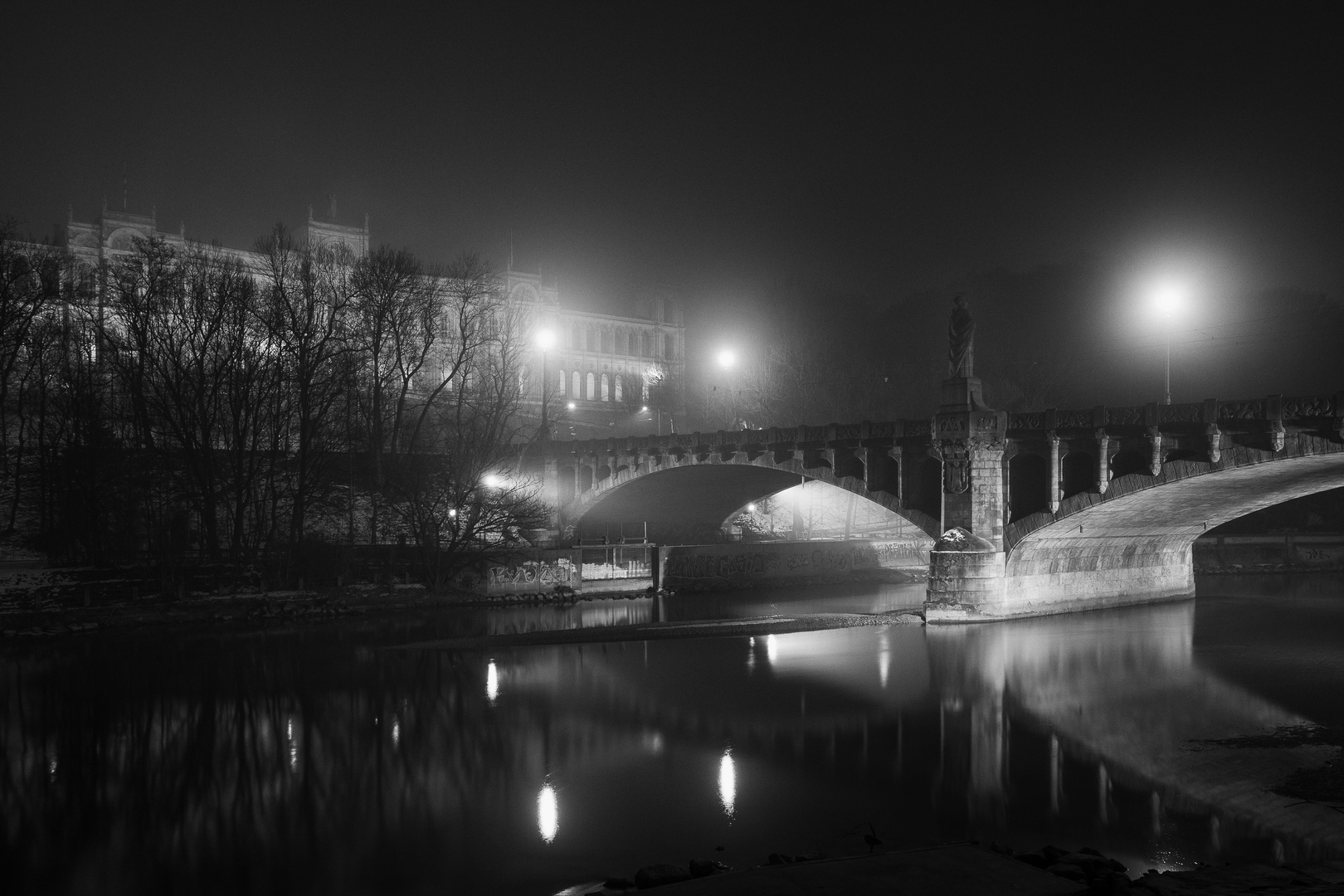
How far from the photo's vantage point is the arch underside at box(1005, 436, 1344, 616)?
32.2 metres

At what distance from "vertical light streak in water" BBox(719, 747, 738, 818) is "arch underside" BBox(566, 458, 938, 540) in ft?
81.7

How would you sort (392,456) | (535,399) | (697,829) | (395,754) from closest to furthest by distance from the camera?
1. (697,829)
2. (395,754)
3. (392,456)
4. (535,399)

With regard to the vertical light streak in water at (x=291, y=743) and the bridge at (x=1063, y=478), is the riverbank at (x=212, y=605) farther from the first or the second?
the vertical light streak in water at (x=291, y=743)

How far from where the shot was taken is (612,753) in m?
20.7

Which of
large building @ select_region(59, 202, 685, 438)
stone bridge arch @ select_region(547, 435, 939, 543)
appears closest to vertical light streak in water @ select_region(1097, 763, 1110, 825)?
stone bridge arch @ select_region(547, 435, 939, 543)

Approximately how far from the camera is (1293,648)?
3331 centimetres

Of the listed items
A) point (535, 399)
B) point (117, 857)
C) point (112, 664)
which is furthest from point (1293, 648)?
point (535, 399)

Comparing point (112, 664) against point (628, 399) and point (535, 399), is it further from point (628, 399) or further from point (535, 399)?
point (628, 399)

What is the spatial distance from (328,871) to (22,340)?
36239 mm

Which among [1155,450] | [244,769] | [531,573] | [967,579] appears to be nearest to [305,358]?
[531,573]

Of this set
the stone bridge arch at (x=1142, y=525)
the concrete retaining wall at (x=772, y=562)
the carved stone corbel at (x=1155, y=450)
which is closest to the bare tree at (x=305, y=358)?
the concrete retaining wall at (x=772, y=562)

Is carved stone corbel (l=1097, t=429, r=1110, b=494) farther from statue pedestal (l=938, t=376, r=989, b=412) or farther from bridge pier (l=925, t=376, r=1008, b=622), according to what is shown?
statue pedestal (l=938, t=376, r=989, b=412)

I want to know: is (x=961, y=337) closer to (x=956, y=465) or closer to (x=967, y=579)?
(x=956, y=465)

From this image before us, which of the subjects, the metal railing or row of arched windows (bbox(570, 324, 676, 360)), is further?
row of arched windows (bbox(570, 324, 676, 360))
